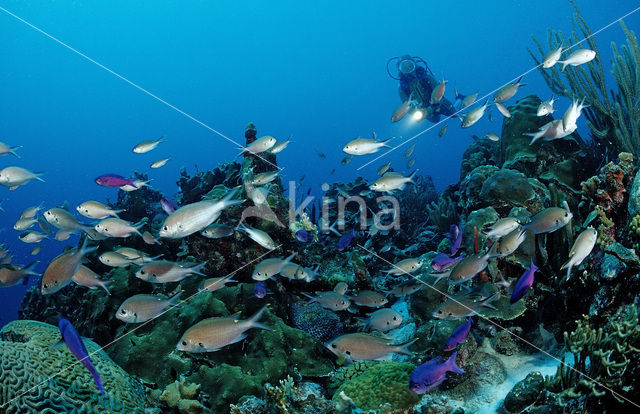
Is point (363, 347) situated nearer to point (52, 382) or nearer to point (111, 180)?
point (52, 382)

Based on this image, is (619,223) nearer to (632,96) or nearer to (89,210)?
(632,96)

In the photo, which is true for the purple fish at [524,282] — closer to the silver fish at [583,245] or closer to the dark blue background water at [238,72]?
the silver fish at [583,245]

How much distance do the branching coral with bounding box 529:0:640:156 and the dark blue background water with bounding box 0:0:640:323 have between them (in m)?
80.8

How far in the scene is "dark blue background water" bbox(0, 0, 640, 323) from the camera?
92875 millimetres

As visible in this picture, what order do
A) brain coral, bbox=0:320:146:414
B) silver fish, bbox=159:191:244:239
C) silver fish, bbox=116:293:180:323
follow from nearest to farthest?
1. brain coral, bbox=0:320:146:414
2. silver fish, bbox=159:191:244:239
3. silver fish, bbox=116:293:180:323

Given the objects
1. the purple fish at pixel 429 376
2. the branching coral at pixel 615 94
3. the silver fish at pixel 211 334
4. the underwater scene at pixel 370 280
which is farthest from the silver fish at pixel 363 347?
the branching coral at pixel 615 94

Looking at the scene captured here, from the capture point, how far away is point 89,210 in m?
4.70

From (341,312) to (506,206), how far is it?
10.1 feet

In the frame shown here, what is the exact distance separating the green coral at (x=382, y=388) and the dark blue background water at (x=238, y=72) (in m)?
86.1

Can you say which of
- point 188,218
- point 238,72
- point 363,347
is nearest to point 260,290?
point 188,218

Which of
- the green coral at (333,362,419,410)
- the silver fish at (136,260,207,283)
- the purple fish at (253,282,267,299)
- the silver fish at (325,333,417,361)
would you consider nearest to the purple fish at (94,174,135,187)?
the silver fish at (136,260,207,283)

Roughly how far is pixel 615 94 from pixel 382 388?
7.69 m

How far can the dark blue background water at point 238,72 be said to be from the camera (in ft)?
305

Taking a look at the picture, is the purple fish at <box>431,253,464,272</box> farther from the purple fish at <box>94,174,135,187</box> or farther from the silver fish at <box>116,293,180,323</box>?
the purple fish at <box>94,174,135,187</box>
